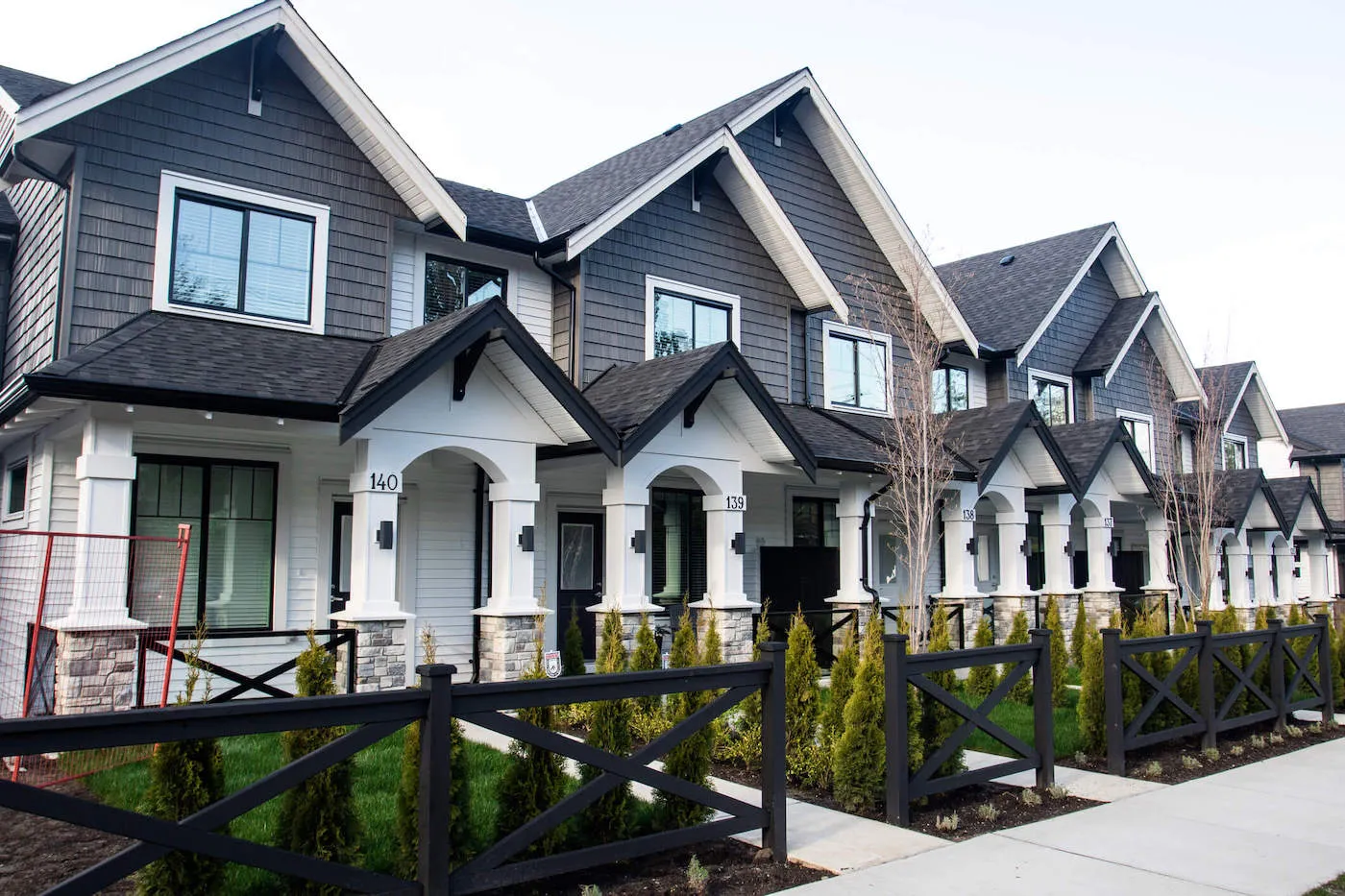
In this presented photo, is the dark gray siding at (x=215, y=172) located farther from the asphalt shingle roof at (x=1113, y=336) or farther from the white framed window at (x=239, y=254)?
the asphalt shingle roof at (x=1113, y=336)

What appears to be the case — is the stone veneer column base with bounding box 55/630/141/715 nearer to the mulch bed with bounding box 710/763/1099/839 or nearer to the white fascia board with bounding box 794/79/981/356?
the mulch bed with bounding box 710/763/1099/839

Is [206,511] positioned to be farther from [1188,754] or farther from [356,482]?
[1188,754]

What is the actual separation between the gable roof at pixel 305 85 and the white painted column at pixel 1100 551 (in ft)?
41.8

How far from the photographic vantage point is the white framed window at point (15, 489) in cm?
1178

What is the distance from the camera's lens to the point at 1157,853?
643 cm

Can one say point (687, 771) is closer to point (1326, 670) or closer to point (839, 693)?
point (839, 693)

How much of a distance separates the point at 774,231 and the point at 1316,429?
2822cm

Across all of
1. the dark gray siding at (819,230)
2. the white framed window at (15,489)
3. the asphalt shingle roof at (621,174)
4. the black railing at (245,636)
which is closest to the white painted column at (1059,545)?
the dark gray siding at (819,230)

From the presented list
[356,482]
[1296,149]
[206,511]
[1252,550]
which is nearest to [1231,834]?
[356,482]

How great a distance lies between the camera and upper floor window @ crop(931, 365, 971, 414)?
19.4 m

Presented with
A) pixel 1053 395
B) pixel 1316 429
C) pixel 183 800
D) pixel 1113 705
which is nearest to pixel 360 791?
pixel 183 800

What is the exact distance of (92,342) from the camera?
9906 mm

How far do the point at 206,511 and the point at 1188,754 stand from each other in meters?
10.4

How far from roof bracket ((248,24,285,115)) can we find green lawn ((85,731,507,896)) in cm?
701
